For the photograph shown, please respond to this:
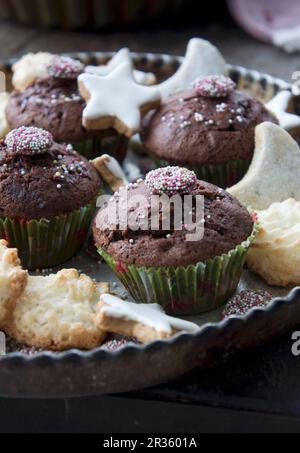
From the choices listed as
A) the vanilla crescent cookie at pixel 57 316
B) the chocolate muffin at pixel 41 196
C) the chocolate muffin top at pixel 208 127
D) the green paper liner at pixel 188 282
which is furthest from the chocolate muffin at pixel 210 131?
the vanilla crescent cookie at pixel 57 316

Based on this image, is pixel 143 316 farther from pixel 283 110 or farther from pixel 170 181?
pixel 283 110

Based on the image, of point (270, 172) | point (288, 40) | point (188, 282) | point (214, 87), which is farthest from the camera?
point (288, 40)

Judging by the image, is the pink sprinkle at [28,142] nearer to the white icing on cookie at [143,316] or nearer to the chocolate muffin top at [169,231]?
the chocolate muffin top at [169,231]

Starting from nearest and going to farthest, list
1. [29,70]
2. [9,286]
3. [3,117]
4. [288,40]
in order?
[9,286], [3,117], [29,70], [288,40]

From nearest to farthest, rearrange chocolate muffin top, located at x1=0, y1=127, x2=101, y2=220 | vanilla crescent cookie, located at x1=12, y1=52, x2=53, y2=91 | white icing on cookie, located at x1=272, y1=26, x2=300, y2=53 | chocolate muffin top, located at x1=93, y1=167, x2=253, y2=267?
chocolate muffin top, located at x1=93, y1=167, x2=253, y2=267 → chocolate muffin top, located at x1=0, y1=127, x2=101, y2=220 → vanilla crescent cookie, located at x1=12, y1=52, x2=53, y2=91 → white icing on cookie, located at x1=272, y1=26, x2=300, y2=53

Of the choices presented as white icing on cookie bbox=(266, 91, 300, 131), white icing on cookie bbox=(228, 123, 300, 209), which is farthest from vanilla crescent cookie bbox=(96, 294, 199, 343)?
white icing on cookie bbox=(266, 91, 300, 131)

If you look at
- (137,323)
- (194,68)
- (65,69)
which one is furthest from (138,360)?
(194,68)

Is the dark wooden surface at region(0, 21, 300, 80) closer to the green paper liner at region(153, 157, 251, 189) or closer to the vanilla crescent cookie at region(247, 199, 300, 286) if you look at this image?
the green paper liner at region(153, 157, 251, 189)
